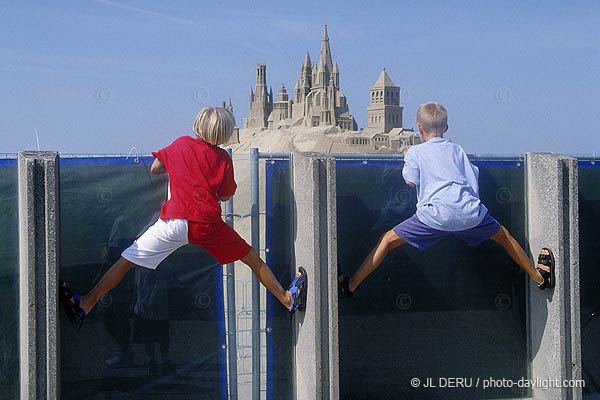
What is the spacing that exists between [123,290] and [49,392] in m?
0.85

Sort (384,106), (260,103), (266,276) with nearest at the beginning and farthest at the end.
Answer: (266,276) → (384,106) → (260,103)

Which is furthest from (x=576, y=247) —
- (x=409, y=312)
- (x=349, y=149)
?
(x=349, y=149)

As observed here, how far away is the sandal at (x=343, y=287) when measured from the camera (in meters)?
5.05

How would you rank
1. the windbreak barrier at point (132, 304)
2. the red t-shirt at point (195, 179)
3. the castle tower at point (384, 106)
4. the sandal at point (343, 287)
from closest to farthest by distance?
the red t-shirt at point (195, 179) < the windbreak barrier at point (132, 304) < the sandal at point (343, 287) < the castle tower at point (384, 106)

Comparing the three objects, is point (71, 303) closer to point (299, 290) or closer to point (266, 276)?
point (266, 276)

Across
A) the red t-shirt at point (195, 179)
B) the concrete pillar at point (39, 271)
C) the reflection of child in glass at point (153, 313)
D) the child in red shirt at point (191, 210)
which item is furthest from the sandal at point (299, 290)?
the concrete pillar at point (39, 271)

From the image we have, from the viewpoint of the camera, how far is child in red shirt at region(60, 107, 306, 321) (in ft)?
14.9

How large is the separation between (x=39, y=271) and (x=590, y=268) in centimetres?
430

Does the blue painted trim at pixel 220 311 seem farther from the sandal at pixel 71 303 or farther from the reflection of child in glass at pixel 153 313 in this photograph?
the sandal at pixel 71 303

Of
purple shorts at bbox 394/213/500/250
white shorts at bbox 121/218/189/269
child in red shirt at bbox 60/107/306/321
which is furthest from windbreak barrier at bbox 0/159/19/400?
purple shorts at bbox 394/213/500/250

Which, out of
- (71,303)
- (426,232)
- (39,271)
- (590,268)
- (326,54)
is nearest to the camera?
(39,271)

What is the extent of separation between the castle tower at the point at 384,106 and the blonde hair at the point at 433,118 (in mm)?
135941

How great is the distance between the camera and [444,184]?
4.81m

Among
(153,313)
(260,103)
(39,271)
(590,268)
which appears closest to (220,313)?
(153,313)
